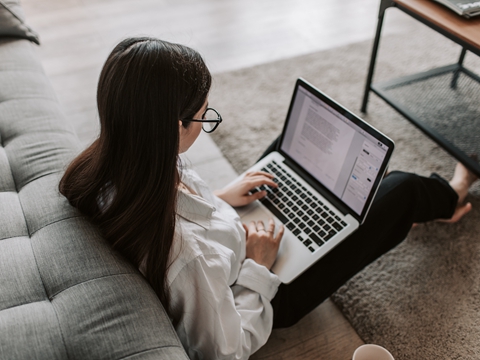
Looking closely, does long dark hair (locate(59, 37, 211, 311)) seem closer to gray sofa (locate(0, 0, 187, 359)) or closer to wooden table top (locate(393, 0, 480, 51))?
gray sofa (locate(0, 0, 187, 359))

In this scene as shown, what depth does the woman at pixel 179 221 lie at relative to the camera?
78cm

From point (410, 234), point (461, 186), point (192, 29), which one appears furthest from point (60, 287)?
point (192, 29)

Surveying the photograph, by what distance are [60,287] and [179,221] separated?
9.5 inches

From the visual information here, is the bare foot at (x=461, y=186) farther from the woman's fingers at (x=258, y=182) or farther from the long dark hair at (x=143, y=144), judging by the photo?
the long dark hair at (x=143, y=144)

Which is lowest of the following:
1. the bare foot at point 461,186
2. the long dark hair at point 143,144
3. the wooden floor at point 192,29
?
the wooden floor at point 192,29

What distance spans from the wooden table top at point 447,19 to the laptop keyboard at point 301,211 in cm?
74

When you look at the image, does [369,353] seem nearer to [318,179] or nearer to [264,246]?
[264,246]

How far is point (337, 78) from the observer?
93.4 inches

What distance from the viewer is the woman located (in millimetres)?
775

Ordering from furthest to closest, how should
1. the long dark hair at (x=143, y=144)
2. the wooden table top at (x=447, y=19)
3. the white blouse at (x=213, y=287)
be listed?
the wooden table top at (x=447, y=19)
the white blouse at (x=213, y=287)
the long dark hair at (x=143, y=144)

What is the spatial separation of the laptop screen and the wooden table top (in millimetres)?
618

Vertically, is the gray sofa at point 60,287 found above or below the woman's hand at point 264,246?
above

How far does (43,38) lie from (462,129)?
2.26 m

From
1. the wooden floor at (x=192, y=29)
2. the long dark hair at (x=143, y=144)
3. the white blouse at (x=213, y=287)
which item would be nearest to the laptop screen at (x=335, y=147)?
the white blouse at (x=213, y=287)
